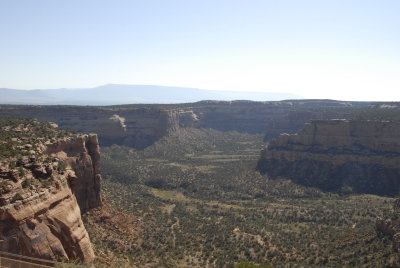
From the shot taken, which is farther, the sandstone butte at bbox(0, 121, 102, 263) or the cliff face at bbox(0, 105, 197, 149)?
the cliff face at bbox(0, 105, 197, 149)

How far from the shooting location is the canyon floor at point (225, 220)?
37.4m

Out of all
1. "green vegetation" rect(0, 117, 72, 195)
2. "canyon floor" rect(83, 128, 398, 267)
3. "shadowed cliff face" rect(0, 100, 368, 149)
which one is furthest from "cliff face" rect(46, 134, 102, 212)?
"shadowed cliff face" rect(0, 100, 368, 149)

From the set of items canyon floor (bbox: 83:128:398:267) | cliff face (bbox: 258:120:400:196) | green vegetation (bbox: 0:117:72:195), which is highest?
green vegetation (bbox: 0:117:72:195)

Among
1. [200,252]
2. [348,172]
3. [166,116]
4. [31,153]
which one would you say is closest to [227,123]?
[166,116]

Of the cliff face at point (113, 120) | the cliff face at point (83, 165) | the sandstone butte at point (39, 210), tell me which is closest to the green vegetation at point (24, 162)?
the sandstone butte at point (39, 210)

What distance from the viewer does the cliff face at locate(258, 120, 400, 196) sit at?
68.4m

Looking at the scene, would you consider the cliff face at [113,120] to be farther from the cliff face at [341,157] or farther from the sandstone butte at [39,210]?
the sandstone butte at [39,210]

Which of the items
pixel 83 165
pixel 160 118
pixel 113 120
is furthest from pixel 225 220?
pixel 160 118

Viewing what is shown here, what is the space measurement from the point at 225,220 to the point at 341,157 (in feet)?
104

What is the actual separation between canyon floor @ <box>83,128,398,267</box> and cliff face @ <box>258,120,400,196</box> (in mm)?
4132

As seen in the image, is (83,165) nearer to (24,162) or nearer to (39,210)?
(24,162)

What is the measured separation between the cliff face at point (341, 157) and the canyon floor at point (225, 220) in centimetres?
413

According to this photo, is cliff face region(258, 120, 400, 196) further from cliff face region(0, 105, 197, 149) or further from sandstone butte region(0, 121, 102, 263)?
sandstone butte region(0, 121, 102, 263)

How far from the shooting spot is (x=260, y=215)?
55.2 m
